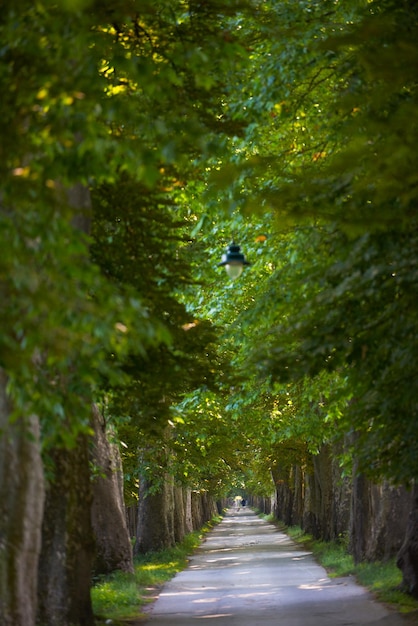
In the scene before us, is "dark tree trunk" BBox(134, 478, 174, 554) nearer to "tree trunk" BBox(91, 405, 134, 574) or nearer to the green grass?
the green grass

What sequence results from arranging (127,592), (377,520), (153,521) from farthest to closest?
(153,521) < (377,520) < (127,592)

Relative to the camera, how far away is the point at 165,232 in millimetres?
13758

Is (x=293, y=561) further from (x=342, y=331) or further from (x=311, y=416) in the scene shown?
(x=342, y=331)

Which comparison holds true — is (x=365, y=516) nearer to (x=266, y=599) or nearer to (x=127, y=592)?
(x=266, y=599)

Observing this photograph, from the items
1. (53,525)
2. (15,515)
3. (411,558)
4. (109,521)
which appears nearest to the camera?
(15,515)

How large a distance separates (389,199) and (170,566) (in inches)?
827

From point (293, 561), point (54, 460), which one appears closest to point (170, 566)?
point (293, 561)

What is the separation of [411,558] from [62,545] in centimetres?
674

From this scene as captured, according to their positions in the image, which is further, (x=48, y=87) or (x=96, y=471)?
(x=96, y=471)

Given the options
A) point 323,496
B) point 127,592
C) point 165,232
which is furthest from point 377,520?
point 323,496

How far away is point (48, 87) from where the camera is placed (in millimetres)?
7172

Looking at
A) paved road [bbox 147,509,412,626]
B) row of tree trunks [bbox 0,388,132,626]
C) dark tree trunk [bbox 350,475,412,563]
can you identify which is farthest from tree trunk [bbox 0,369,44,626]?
dark tree trunk [bbox 350,475,412,563]

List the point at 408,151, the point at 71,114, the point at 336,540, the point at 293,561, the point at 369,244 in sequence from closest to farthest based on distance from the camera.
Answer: the point at 71,114
the point at 408,151
the point at 369,244
the point at 293,561
the point at 336,540

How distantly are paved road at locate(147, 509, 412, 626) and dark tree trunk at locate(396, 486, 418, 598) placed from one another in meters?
0.76
